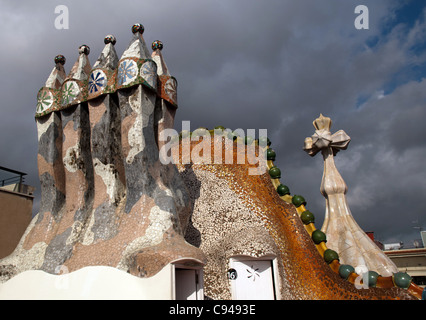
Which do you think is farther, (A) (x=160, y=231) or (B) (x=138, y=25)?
(B) (x=138, y=25)

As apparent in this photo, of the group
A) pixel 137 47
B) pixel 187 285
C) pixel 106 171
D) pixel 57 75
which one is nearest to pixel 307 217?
pixel 187 285

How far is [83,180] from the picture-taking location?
6.32 meters

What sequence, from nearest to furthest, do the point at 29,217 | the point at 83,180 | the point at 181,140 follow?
1. the point at 83,180
2. the point at 181,140
3. the point at 29,217

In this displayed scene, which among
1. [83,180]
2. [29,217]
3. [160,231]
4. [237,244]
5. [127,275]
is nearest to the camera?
[127,275]

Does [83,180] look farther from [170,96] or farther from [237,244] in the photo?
[237,244]

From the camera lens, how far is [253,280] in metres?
6.95

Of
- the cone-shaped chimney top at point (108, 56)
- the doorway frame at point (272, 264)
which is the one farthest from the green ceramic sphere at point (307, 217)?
the cone-shaped chimney top at point (108, 56)

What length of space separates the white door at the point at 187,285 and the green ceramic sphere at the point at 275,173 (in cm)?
394

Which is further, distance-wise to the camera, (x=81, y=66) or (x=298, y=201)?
(x=298, y=201)

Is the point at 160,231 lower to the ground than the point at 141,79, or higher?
Answer: lower

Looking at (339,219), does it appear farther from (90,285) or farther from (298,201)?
(90,285)

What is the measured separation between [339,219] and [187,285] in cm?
550

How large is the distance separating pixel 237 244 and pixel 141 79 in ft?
11.8
